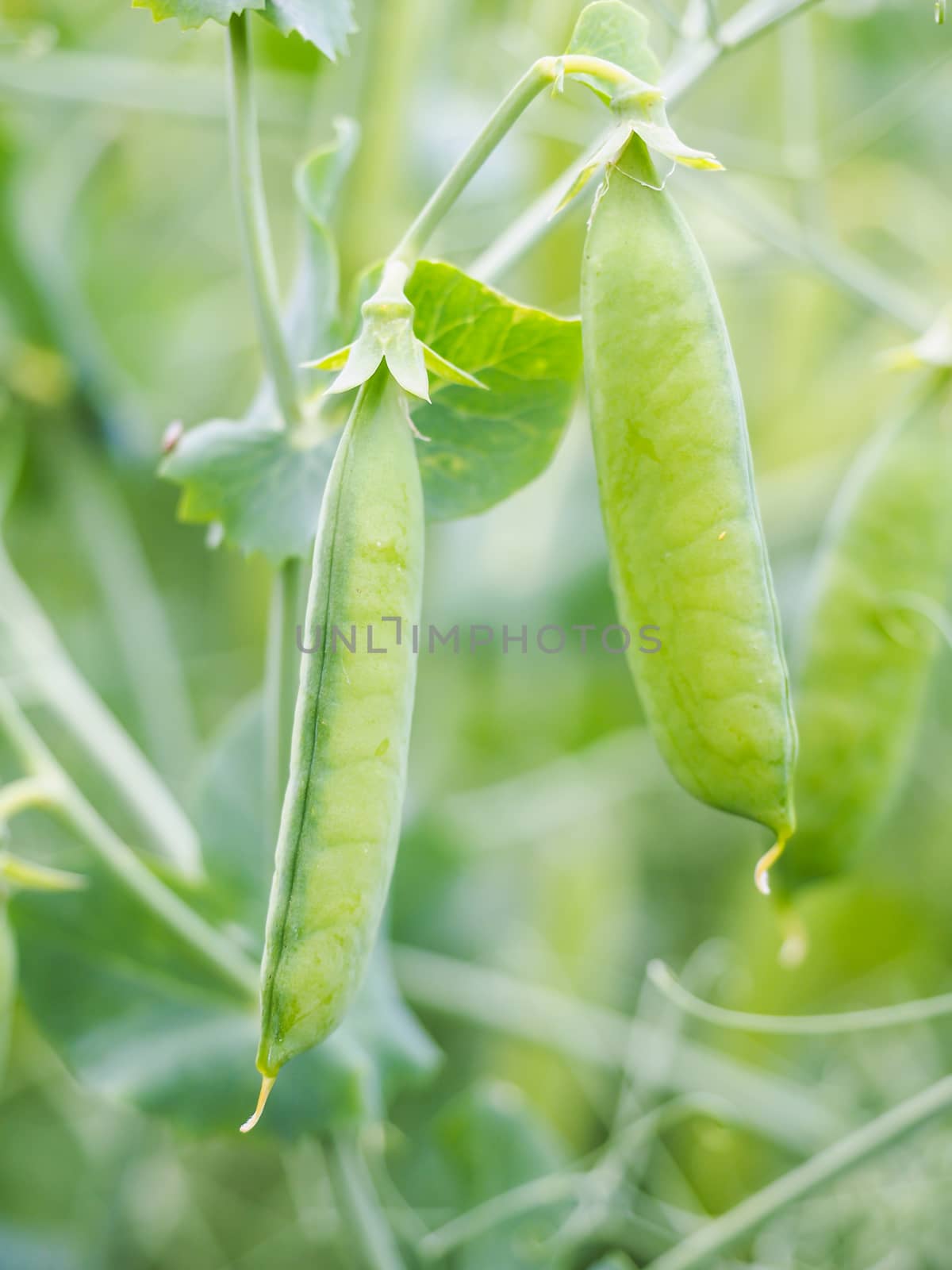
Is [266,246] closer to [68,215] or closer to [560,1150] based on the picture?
[560,1150]

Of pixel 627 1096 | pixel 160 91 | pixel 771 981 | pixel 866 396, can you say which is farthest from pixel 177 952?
pixel 866 396

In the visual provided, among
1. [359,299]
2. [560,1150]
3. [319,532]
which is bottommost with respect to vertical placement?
[560,1150]

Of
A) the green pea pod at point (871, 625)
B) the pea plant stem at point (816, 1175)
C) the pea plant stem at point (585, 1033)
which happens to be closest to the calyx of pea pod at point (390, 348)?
the green pea pod at point (871, 625)

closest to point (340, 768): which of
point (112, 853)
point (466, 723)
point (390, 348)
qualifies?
point (390, 348)

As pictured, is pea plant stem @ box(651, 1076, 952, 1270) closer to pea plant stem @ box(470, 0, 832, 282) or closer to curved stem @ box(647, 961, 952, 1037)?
curved stem @ box(647, 961, 952, 1037)

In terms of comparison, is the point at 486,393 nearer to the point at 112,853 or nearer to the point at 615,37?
the point at 615,37

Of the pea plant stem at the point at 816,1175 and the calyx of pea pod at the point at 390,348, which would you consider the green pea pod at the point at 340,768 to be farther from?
the pea plant stem at the point at 816,1175
